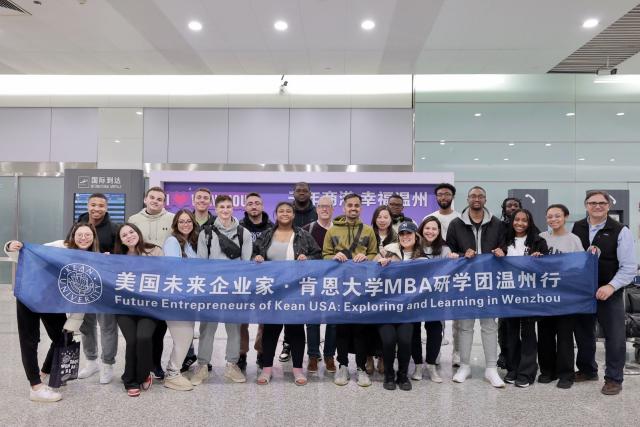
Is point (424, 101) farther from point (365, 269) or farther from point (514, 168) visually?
point (365, 269)

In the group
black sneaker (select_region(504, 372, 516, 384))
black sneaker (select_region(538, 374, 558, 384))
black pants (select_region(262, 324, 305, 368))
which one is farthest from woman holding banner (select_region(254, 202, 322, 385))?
black sneaker (select_region(538, 374, 558, 384))

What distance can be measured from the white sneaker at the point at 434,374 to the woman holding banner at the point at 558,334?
2.68 ft

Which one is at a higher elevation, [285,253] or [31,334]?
[285,253]

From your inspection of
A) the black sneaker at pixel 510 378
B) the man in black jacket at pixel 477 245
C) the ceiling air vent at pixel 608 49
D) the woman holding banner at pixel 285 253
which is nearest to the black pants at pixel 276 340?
the woman holding banner at pixel 285 253

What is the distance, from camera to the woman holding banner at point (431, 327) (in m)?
3.70

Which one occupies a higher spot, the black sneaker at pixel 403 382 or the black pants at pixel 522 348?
the black pants at pixel 522 348

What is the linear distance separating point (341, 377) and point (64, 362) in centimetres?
209

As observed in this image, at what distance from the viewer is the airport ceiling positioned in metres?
5.38

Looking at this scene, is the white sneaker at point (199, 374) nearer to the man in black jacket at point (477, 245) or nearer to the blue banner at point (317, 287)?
the blue banner at point (317, 287)

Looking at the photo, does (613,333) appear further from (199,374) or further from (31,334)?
(31,334)

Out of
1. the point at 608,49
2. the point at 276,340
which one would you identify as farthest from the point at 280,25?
the point at 608,49

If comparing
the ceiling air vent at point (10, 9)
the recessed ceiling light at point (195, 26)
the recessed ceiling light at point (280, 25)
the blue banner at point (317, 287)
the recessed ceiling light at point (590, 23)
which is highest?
the recessed ceiling light at point (590, 23)

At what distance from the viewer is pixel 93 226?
3551 mm

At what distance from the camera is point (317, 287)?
354 cm
